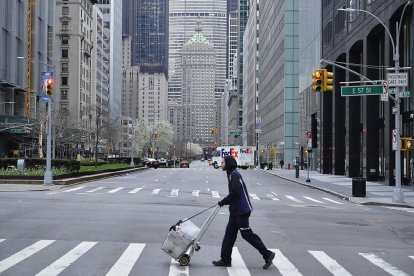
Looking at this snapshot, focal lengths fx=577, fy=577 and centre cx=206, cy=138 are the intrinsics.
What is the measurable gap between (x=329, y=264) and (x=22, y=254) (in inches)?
220

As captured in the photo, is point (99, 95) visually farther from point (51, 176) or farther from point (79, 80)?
point (51, 176)

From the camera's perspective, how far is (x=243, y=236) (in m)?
9.66

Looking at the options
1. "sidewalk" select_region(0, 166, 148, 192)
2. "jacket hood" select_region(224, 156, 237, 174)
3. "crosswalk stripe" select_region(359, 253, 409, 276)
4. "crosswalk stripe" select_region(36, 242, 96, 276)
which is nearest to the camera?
"crosswalk stripe" select_region(36, 242, 96, 276)

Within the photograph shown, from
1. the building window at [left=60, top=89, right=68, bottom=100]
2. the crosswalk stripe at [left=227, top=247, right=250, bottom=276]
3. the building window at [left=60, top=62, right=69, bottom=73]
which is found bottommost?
the crosswalk stripe at [left=227, top=247, right=250, bottom=276]

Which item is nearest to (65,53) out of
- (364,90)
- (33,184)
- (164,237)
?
(33,184)

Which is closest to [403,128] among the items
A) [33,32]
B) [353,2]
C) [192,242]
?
[353,2]

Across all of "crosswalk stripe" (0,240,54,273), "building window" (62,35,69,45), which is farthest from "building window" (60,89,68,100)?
"crosswalk stripe" (0,240,54,273)

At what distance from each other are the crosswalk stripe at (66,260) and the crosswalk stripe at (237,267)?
8.97 ft

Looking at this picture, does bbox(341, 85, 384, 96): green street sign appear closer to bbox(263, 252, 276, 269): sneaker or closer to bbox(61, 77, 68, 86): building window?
bbox(263, 252, 276, 269): sneaker

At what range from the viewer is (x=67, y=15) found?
12494cm

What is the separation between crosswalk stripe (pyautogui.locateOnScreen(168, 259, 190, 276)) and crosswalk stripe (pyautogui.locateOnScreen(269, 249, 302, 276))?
158 centimetres

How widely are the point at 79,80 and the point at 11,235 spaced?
116 m

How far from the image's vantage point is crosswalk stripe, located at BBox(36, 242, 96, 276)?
357 inches

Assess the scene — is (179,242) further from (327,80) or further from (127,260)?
(327,80)
